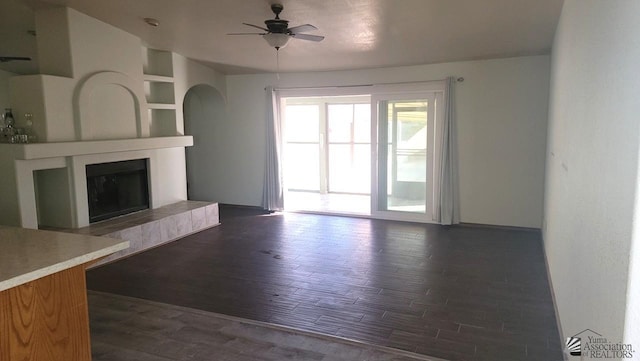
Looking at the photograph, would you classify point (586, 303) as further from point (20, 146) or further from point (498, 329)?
point (20, 146)

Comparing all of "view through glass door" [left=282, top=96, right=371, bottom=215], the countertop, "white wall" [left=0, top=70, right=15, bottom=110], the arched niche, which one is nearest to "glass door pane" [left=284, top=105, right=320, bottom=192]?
"view through glass door" [left=282, top=96, right=371, bottom=215]

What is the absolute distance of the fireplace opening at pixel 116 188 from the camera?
564cm

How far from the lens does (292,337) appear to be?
3.21 m

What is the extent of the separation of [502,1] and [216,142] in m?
5.50

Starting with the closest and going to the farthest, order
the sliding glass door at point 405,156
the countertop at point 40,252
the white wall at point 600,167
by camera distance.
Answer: the white wall at point 600,167
the countertop at point 40,252
the sliding glass door at point 405,156

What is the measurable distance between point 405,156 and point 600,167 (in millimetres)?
5033

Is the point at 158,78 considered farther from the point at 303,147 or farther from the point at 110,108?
the point at 303,147

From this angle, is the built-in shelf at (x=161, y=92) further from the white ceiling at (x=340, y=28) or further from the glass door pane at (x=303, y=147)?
the glass door pane at (x=303, y=147)

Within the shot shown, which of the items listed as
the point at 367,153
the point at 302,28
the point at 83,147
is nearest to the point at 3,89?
the point at 83,147

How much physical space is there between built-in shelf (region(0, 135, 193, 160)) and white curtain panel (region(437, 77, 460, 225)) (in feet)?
12.8

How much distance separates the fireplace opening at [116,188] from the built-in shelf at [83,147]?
315 millimetres

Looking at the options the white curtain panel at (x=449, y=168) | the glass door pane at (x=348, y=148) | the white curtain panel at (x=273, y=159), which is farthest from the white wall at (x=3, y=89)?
the white curtain panel at (x=449, y=168)

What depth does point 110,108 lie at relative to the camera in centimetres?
570

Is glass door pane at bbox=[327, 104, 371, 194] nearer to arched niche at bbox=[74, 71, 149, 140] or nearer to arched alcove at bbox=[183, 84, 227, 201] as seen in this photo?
arched alcove at bbox=[183, 84, 227, 201]
